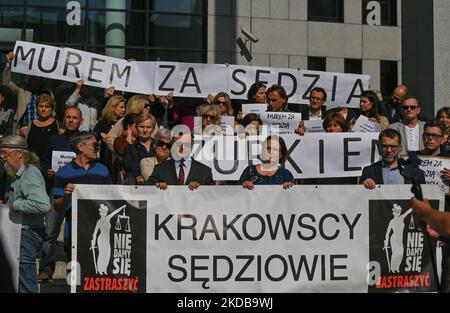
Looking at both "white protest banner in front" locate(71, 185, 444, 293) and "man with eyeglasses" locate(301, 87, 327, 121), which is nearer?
"white protest banner in front" locate(71, 185, 444, 293)

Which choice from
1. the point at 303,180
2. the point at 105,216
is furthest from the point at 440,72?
the point at 105,216

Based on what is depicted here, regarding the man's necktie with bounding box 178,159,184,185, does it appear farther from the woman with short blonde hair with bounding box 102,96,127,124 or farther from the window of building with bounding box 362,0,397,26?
the window of building with bounding box 362,0,397,26

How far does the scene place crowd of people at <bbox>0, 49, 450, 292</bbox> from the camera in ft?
28.8

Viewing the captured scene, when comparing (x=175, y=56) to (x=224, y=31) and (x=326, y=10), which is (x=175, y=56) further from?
(x=326, y=10)

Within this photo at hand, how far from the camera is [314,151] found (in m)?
10.5

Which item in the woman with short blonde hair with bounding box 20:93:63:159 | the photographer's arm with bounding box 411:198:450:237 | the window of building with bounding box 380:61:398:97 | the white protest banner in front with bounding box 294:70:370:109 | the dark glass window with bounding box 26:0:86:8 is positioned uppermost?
the dark glass window with bounding box 26:0:86:8

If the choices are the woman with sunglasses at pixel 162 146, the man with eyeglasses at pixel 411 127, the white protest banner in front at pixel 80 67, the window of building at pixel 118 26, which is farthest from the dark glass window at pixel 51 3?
the woman with sunglasses at pixel 162 146

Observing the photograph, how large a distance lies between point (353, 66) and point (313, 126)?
996 cm

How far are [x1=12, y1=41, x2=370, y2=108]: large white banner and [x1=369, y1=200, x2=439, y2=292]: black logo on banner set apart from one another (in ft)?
15.0

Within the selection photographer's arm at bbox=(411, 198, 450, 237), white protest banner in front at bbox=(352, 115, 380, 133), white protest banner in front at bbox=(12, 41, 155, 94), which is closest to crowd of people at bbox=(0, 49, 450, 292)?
white protest banner in front at bbox=(352, 115, 380, 133)

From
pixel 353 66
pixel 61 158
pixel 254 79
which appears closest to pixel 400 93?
pixel 254 79

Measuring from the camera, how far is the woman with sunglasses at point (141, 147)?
32.7 ft

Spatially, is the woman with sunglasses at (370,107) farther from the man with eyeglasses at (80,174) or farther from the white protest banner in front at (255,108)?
the man with eyeglasses at (80,174)
